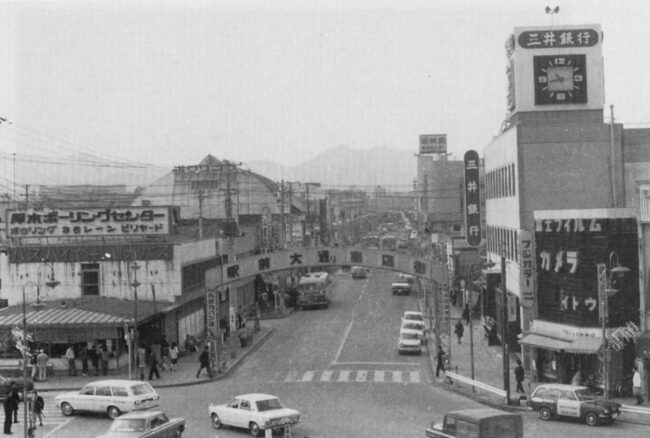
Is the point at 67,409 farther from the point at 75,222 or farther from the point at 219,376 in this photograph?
the point at 75,222

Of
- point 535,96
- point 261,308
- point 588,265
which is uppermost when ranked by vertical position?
point 535,96

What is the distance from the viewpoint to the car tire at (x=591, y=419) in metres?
28.5

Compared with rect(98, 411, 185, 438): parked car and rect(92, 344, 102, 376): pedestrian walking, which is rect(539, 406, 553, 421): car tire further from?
rect(92, 344, 102, 376): pedestrian walking

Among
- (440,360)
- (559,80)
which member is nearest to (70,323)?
(440,360)

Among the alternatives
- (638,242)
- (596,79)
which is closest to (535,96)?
(596,79)

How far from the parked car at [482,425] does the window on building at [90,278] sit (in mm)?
30837

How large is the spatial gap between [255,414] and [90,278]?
81.4 feet

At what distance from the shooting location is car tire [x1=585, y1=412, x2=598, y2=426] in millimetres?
28545

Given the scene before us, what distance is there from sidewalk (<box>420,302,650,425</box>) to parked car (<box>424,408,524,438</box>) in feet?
28.0

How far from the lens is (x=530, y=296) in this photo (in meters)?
38.9

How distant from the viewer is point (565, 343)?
35531 millimetres

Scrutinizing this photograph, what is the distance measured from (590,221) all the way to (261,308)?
45.0m

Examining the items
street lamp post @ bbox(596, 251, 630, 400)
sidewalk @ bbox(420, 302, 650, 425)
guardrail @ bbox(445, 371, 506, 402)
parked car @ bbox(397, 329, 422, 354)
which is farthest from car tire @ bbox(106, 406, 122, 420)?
parked car @ bbox(397, 329, 422, 354)

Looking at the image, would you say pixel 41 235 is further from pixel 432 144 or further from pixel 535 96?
pixel 432 144
